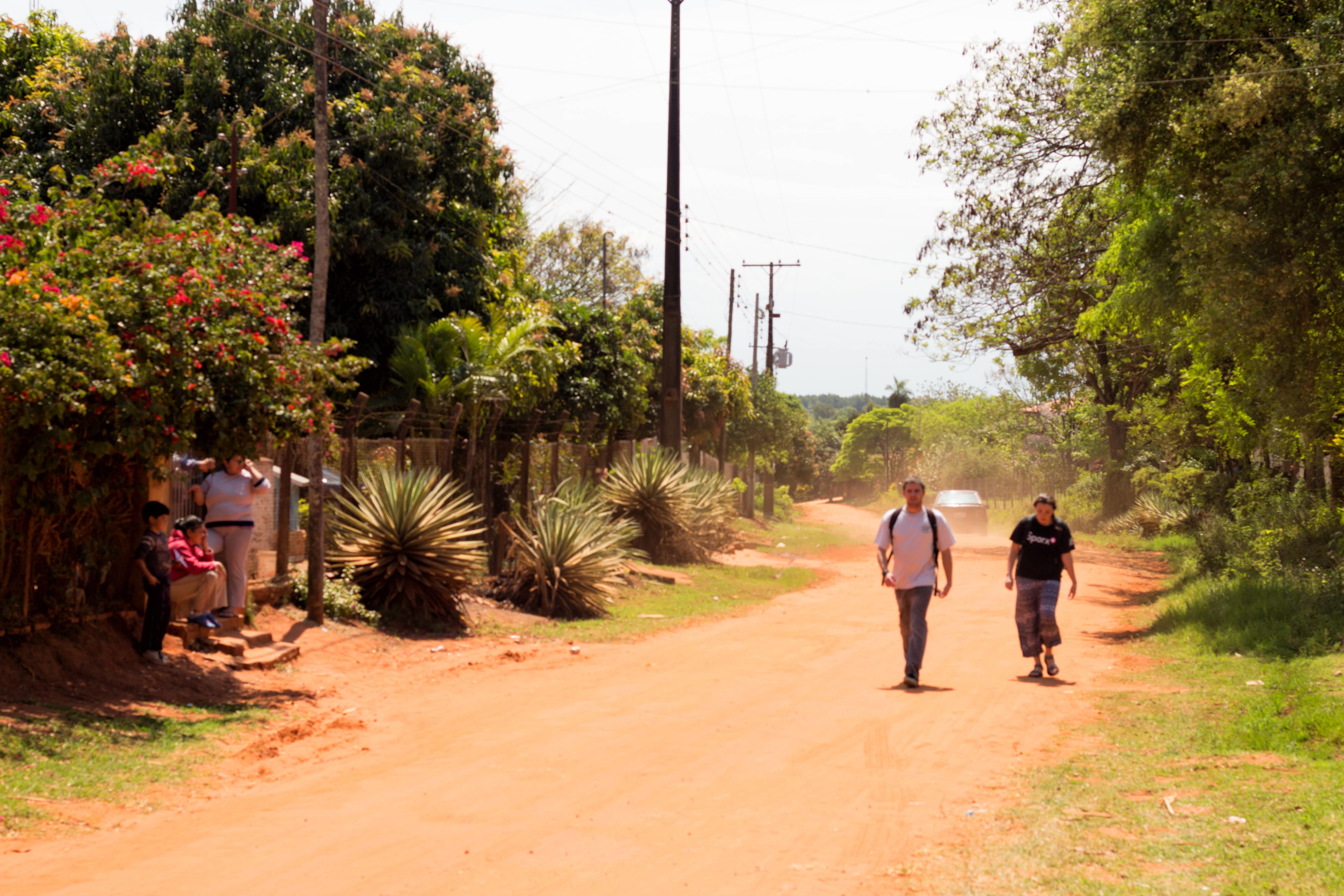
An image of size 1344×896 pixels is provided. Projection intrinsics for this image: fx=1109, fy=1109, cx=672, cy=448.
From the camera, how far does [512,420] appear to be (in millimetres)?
18719

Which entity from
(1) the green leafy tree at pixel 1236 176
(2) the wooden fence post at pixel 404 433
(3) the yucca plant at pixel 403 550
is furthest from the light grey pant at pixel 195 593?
(1) the green leafy tree at pixel 1236 176

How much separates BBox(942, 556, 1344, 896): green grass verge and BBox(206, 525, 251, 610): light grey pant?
7.50m

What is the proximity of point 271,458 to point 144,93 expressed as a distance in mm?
12452

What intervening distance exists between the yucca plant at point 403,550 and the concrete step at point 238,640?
2072 millimetres

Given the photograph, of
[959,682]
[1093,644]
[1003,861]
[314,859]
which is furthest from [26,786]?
[1093,644]

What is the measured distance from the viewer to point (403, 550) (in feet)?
42.6

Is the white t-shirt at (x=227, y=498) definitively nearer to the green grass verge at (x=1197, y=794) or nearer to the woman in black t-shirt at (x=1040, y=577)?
the woman in black t-shirt at (x=1040, y=577)

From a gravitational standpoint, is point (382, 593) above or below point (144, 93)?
below

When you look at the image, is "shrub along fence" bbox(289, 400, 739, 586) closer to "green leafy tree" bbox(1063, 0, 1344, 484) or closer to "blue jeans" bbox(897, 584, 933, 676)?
"blue jeans" bbox(897, 584, 933, 676)

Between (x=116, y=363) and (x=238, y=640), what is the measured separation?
3.49 m

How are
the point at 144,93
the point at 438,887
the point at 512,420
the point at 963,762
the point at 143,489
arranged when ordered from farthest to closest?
the point at 144,93
the point at 512,420
the point at 143,489
the point at 963,762
the point at 438,887

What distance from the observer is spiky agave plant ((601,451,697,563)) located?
70.7 feet

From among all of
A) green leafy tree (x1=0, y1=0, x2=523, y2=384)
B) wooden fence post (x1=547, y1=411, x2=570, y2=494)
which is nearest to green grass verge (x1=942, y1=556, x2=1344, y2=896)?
wooden fence post (x1=547, y1=411, x2=570, y2=494)

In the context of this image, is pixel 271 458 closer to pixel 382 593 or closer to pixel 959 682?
pixel 382 593
